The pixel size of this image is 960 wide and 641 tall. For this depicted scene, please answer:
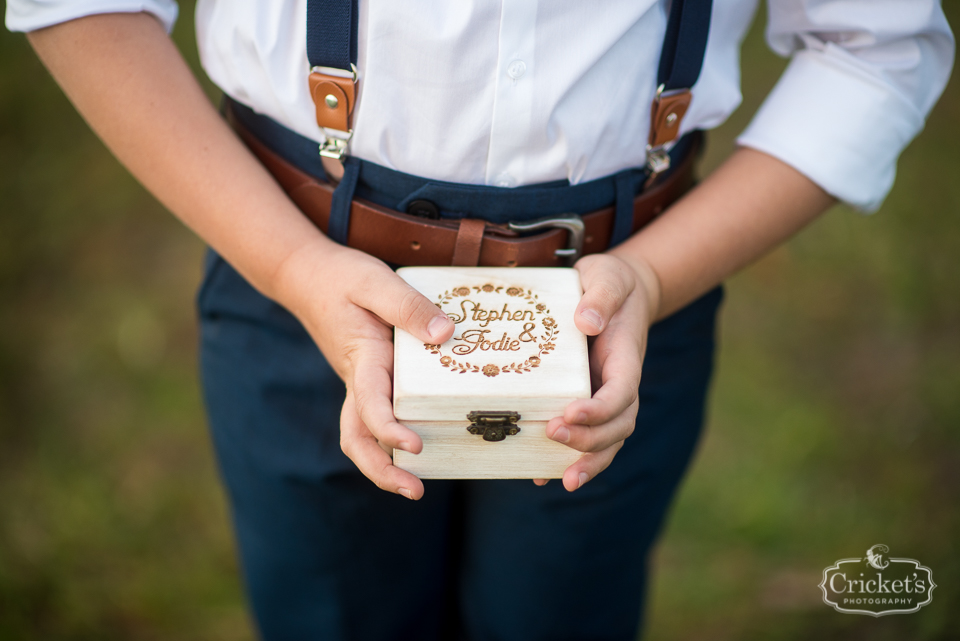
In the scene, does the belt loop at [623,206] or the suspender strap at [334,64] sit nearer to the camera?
the suspender strap at [334,64]

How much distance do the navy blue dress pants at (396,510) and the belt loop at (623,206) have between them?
21 millimetres

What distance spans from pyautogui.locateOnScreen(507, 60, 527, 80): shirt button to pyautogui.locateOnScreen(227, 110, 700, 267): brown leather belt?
255 millimetres

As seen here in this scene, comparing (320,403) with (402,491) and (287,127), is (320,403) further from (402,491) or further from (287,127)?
(287,127)

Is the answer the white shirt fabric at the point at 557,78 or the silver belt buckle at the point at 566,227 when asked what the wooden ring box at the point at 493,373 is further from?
the white shirt fabric at the point at 557,78

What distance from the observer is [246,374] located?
54.9 inches

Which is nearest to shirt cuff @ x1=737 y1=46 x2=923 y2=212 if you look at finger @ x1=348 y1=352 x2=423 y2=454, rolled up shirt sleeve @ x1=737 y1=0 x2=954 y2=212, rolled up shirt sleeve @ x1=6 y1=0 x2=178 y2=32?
rolled up shirt sleeve @ x1=737 y1=0 x2=954 y2=212

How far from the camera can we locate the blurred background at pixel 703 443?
2338 millimetres

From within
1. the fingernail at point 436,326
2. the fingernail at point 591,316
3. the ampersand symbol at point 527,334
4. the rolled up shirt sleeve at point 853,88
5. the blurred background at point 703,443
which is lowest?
the blurred background at point 703,443

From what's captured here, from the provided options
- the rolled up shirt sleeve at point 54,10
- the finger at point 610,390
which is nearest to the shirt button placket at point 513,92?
the finger at point 610,390

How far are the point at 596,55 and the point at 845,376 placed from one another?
250 cm

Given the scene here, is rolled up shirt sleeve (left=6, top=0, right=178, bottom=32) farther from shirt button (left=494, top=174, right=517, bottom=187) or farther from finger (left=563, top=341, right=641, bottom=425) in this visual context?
finger (left=563, top=341, right=641, bottom=425)

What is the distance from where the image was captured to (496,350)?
1074 millimetres

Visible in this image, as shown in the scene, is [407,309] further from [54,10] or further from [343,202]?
[54,10]

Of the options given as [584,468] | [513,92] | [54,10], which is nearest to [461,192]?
[513,92]
